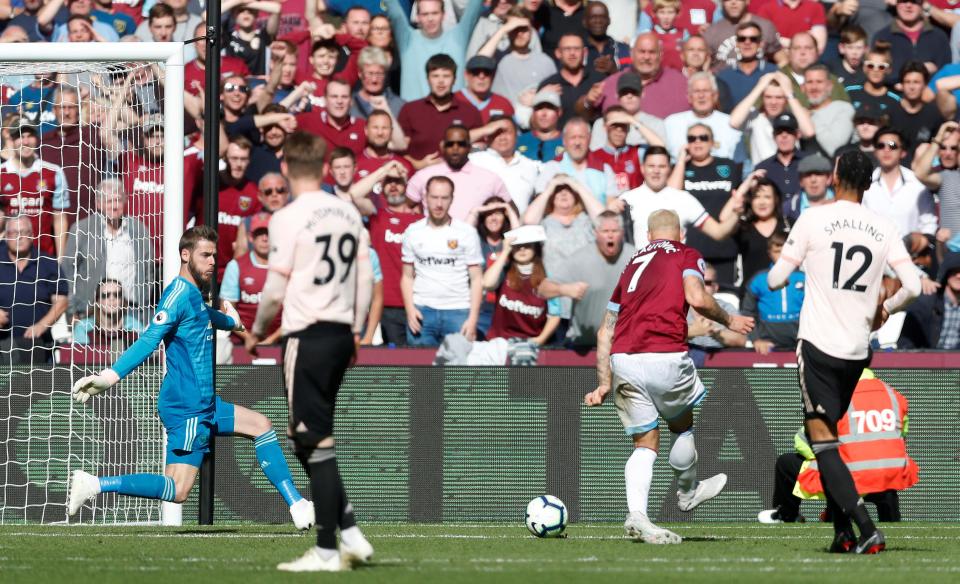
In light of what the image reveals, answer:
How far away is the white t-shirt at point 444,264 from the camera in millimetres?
14148

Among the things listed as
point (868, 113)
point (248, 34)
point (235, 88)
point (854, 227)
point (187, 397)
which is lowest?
point (187, 397)

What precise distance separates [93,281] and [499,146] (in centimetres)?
450

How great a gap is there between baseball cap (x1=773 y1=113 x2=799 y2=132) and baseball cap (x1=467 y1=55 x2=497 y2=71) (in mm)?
3003

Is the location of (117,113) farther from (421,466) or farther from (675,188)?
(675,188)

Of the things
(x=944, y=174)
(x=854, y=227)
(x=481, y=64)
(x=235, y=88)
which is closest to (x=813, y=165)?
(x=944, y=174)

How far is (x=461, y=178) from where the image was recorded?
14.9 metres

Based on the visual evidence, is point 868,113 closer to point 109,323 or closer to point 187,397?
point 109,323

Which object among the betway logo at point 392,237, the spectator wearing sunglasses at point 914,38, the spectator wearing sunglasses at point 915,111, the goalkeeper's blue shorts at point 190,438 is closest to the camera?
the goalkeeper's blue shorts at point 190,438

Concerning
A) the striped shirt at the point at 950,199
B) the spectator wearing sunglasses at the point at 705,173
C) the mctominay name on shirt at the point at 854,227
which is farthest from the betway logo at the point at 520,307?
the mctominay name on shirt at the point at 854,227

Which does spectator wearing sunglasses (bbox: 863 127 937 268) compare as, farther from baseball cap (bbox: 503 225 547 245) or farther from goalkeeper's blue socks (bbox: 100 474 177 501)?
A: goalkeeper's blue socks (bbox: 100 474 177 501)

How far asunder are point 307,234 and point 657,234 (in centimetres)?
289

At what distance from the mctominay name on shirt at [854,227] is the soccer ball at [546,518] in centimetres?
280

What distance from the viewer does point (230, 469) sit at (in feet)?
40.1

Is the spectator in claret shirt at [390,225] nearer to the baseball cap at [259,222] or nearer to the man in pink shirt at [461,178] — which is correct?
the man in pink shirt at [461,178]
